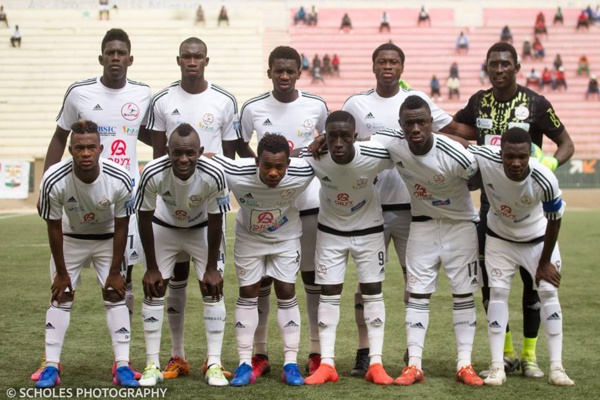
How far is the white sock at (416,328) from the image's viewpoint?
244 inches

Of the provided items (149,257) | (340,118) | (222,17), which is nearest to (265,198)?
(340,118)

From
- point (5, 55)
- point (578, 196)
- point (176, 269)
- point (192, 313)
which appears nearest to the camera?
point (176, 269)

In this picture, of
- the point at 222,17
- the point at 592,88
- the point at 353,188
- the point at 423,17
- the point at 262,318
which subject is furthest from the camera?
the point at 423,17

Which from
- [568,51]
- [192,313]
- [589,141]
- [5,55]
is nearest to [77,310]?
[192,313]

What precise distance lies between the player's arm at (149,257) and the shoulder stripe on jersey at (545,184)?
258 centimetres

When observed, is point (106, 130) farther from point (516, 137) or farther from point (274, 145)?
point (516, 137)

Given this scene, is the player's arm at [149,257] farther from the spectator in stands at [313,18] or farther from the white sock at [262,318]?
the spectator in stands at [313,18]

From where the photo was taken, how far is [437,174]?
612 centimetres

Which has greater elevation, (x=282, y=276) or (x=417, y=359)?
(x=282, y=276)

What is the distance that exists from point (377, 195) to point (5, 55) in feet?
114

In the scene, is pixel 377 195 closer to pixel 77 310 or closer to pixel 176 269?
pixel 176 269

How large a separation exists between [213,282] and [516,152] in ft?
7.24

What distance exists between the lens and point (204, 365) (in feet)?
21.2

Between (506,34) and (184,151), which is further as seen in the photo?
(506,34)
